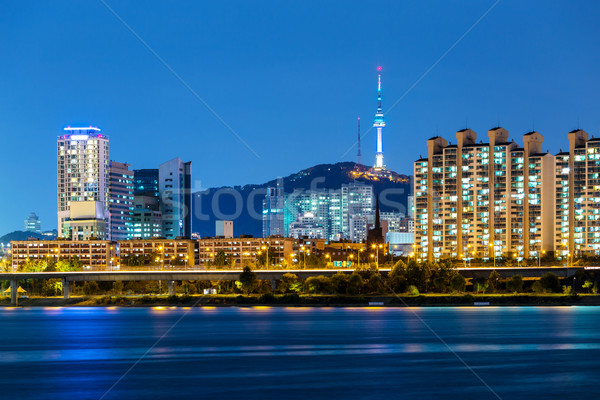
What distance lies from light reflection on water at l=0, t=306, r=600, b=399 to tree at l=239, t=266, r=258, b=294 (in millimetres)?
25545

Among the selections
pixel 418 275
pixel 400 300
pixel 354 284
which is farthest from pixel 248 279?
→ pixel 418 275

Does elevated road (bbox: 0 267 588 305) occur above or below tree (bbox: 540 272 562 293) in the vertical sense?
above

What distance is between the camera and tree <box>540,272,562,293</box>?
139m

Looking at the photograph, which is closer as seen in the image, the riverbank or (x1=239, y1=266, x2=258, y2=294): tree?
the riverbank

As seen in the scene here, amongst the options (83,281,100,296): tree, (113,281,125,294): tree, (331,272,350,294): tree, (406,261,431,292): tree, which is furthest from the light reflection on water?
(113,281,125,294): tree

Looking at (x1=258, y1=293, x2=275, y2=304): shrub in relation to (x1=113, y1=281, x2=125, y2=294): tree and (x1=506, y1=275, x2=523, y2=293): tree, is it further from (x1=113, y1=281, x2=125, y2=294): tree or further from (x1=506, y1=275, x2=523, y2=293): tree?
(x1=113, y1=281, x2=125, y2=294): tree

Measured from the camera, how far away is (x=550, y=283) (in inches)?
5477

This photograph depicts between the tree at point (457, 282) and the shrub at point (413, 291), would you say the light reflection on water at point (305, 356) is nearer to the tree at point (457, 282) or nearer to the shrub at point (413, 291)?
the shrub at point (413, 291)

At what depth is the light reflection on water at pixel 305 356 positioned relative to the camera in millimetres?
53844

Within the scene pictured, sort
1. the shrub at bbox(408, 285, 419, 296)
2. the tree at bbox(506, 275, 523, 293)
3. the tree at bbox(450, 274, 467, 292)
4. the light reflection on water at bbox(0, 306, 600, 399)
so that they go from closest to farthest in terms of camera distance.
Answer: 1. the light reflection on water at bbox(0, 306, 600, 399)
2. the shrub at bbox(408, 285, 419, 296)
3. the tree at bbox(450, 274, 467, 292)
4. the tree at bbox(506, 275, 523, 293)

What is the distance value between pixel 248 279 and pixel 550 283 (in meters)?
46.4

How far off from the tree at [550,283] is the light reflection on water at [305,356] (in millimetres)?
21816

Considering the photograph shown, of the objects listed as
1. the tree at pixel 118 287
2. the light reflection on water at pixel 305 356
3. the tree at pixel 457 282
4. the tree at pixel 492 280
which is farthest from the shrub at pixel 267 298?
the tree at pixel 118 287

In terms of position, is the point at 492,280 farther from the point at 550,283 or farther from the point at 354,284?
the point at 354,284
